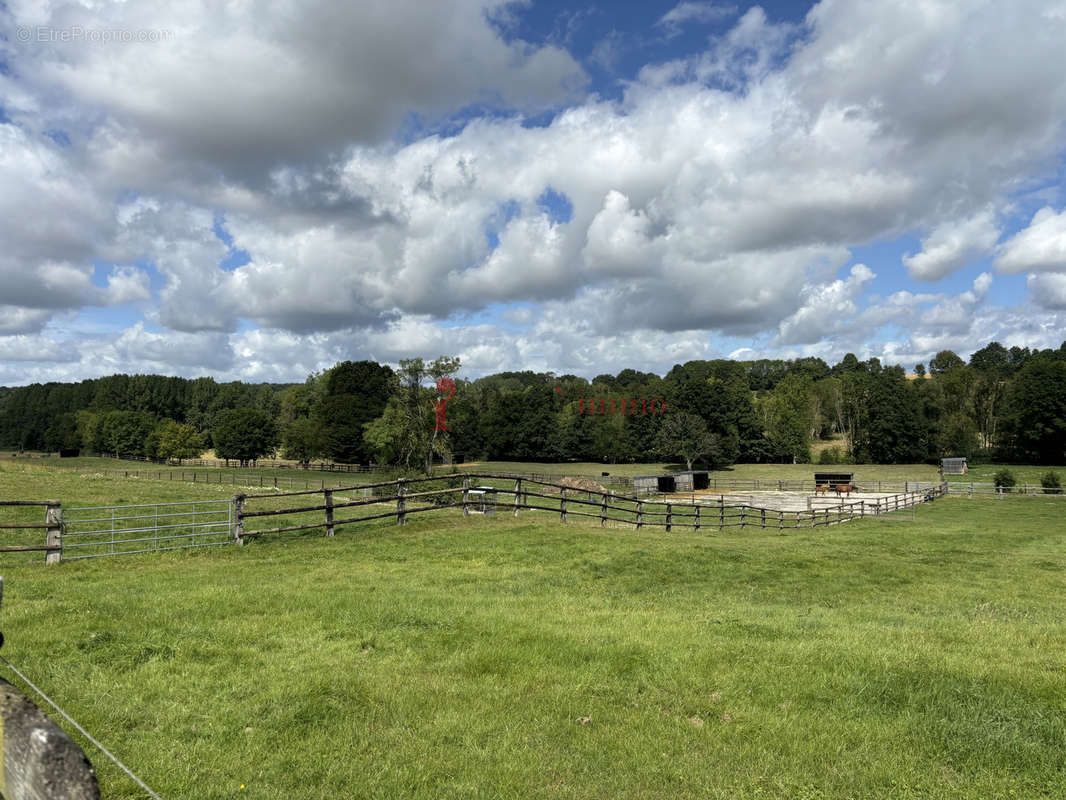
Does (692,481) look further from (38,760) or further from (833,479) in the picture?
(38,760)

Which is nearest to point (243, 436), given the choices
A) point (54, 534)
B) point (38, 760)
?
point (54, 534)

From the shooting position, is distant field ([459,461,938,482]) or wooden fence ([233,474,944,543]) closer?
wooden fence ([233,474,944,543])

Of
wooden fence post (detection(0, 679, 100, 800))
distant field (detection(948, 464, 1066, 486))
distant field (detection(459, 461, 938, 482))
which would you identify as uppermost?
wooden fence post (detection(0, 679, 100, 800))

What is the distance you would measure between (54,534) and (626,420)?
96.7m

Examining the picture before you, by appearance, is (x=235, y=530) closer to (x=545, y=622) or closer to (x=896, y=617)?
(x=545, y=622)

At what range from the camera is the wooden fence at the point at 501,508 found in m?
16.1

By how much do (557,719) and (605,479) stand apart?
210 ft

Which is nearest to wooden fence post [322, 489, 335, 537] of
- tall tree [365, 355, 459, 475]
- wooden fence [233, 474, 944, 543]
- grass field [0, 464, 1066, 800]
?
wooden fence [233, 474, 944, 543]

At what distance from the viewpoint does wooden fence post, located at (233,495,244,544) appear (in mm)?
14781

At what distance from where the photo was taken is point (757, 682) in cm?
643

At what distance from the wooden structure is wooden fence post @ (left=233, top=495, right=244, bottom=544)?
2217 inches

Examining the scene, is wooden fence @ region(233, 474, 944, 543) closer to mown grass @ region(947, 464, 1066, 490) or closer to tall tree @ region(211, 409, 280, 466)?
mown grass @ region(947, 464, 1066, 490)

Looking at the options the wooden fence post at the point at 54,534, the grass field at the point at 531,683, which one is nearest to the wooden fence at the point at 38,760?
the grass field at the point at 531,683

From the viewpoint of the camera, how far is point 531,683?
6.37 metres
